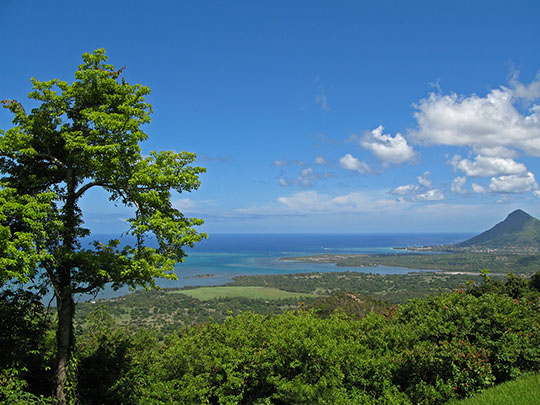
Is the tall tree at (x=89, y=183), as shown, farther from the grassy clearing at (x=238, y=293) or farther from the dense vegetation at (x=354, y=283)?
the dense vegetation at (x=354, y=283)

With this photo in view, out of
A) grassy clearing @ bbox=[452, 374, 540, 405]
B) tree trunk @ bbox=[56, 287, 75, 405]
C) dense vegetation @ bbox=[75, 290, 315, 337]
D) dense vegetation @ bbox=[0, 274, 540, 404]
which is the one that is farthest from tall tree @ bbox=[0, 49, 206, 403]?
dense vegetation @ bbox=[75, 290, 315, 337]

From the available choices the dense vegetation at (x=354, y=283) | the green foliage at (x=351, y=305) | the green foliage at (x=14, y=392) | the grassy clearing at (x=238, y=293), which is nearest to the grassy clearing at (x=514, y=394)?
the green foliage at (x=14, y=392)

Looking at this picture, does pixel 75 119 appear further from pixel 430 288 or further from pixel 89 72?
pixel 430 288

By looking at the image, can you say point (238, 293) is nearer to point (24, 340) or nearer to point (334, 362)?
point (334, 362)

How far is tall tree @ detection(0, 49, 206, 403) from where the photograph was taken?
734 centimetres

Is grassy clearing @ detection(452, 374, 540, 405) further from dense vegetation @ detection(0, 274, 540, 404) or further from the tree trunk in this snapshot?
the tree trunk

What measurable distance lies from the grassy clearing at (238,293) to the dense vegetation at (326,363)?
50.5 meters

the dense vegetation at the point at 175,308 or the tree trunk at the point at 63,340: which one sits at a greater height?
the tree trunk at the point at 63,340

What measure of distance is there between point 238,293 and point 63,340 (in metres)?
60.7

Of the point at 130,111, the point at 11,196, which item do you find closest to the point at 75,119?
the point at 130,111

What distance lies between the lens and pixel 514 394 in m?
6.61

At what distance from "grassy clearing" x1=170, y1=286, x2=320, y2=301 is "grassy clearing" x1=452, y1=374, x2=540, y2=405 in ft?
180

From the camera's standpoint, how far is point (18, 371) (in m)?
7.58

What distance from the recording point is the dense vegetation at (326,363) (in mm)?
8180
